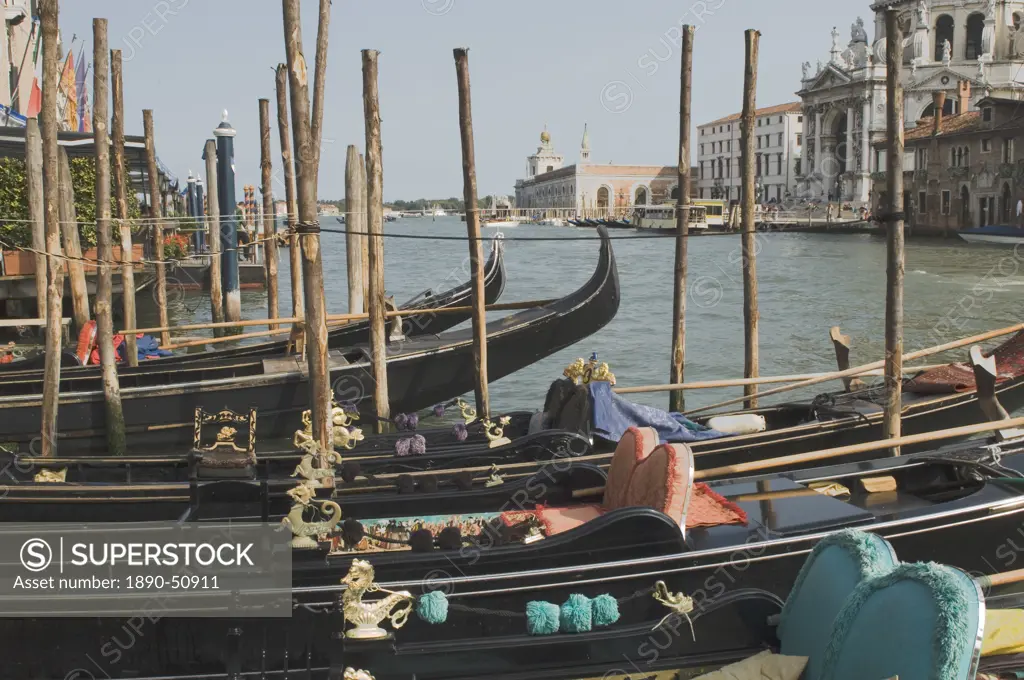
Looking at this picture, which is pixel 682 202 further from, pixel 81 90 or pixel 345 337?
pixel 81 90

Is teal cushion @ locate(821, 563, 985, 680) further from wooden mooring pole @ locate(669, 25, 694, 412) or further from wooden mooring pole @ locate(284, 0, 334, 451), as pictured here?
wooden mooring pole @ locate(669, 25, 694, 412)

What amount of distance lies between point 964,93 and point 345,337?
3440cm

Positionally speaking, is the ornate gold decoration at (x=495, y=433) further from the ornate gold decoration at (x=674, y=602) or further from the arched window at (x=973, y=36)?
the arched window at (x=973, y=36)

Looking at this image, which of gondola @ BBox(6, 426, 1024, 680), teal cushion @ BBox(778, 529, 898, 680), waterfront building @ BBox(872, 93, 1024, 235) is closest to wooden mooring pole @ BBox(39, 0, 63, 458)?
gondola @ BBox(6, 426, 1024, 680)

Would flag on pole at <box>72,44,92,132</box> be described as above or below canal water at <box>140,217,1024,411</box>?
above

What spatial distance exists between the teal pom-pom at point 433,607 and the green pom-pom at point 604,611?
1.51 feet

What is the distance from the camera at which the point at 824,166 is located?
44312 millimetres

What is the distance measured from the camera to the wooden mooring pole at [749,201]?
6082mm

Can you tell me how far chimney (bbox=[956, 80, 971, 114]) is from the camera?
35812mm

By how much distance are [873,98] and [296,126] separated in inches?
1633

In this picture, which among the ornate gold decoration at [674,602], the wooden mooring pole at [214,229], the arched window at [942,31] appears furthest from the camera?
the arched window at [942,31]

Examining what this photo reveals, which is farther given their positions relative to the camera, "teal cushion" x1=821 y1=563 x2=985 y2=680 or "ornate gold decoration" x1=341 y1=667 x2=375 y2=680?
"ornate gold decoration" x1=341 y1=667 x2=375 y2=680

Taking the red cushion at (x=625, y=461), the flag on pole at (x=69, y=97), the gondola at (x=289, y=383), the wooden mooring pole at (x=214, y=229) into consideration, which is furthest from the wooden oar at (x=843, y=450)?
the flag on pole at (x=69, y=97)

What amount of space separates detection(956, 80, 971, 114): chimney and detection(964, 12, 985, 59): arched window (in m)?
3.20
